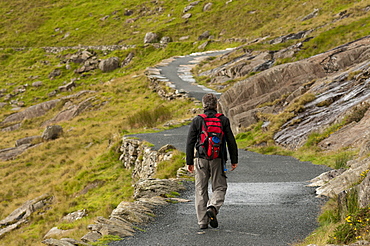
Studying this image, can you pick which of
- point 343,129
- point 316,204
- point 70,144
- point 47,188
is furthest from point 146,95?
point 316,204

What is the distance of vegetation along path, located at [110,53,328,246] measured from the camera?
7.53m

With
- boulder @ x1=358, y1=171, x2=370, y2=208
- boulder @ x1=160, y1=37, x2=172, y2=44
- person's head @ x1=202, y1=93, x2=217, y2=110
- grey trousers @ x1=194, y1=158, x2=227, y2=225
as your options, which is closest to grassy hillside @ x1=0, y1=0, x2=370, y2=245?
boulder @ x1=160, y1=37, x2=172, y2=44

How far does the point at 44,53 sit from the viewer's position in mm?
70812

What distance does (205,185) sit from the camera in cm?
795

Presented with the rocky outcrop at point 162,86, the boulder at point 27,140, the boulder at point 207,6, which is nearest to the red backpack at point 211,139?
the rocky outcrop at point 162,86

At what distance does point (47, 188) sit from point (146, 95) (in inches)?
692

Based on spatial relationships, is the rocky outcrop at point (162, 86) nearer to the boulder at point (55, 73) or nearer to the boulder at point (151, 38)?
the boulder at point (151, 38)

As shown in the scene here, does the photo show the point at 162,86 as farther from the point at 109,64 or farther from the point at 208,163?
the point at 208,163

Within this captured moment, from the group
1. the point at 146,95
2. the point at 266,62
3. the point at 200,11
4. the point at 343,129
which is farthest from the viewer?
the point at 200,11

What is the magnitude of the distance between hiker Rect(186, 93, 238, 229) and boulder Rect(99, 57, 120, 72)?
4809 cm

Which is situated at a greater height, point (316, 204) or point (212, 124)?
point (212, 124)

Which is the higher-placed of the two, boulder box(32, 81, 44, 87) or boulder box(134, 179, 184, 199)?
boulder box(134, 179, 184, 199)

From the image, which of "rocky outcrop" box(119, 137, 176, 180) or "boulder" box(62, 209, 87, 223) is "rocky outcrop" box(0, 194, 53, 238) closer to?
"boulder" box(62, 209, 87, 223)

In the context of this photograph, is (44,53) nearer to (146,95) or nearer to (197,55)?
(197,55)
